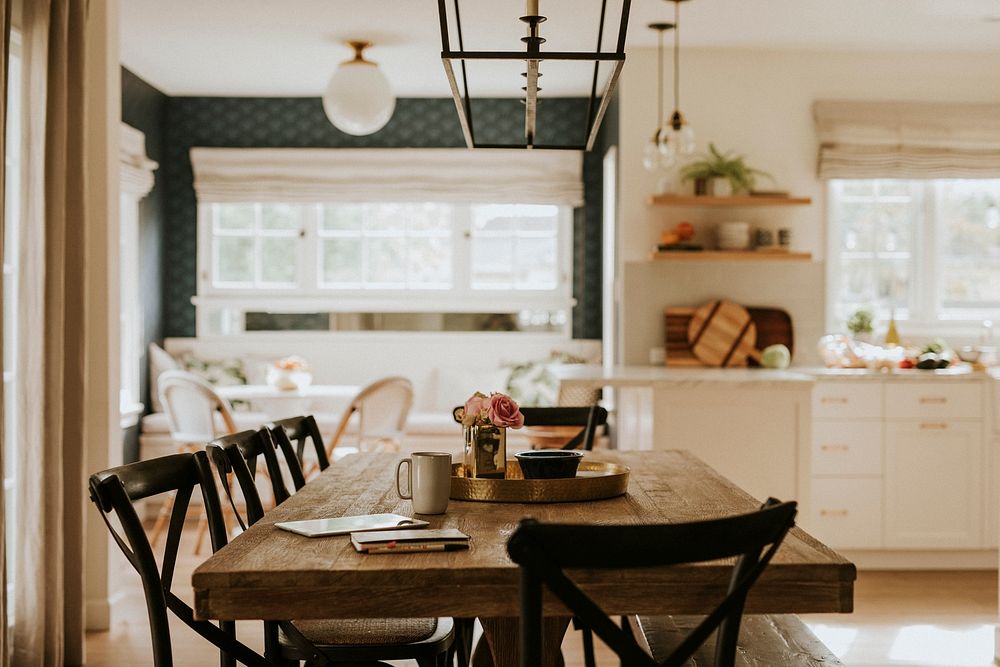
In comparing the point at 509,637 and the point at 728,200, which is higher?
the point at 728,200

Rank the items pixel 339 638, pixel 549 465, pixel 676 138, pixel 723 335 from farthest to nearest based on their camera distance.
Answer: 1. pixel 723 335
2. pixel 676 138
3. pixel 549 465
4. pixel 339 638

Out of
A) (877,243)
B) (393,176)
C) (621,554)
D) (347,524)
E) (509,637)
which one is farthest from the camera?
(393,176)

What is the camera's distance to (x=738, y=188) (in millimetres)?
5238

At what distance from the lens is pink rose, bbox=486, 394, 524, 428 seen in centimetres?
221

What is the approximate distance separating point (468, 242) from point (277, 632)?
4.89m

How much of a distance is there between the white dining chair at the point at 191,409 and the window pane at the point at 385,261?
6.71ft

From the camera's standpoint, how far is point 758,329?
17.9 ft

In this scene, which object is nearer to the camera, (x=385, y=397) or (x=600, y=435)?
(x=385, y=397)

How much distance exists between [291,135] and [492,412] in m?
5.04

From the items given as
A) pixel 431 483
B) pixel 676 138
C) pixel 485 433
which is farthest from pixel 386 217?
pixel 431 483

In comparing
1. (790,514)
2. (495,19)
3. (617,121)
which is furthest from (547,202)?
(790,514)

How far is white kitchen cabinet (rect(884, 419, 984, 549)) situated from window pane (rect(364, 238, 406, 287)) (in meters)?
3.39

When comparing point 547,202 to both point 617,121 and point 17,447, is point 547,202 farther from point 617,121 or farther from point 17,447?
point 17,447

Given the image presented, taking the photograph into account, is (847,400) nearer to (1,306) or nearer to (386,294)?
(386,294)
